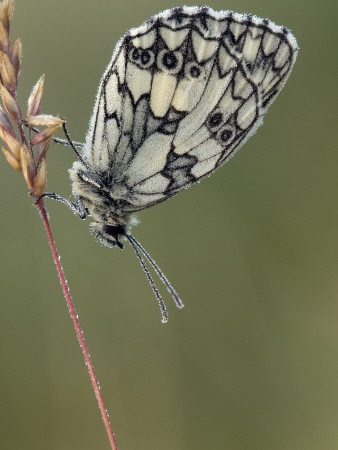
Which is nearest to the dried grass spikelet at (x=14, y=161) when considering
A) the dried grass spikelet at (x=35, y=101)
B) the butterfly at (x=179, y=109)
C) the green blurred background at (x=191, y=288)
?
the dried grass spikelet at (x=35, y=101)

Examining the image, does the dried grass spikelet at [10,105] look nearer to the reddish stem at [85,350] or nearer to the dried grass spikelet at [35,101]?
the dried grass spikelet at [35,101]

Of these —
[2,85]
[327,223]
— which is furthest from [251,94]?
[327,223]

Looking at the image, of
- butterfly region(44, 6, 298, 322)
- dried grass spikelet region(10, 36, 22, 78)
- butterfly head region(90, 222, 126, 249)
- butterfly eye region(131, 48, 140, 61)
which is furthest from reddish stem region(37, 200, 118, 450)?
butterfly eye region(131, 48, 140, 61)

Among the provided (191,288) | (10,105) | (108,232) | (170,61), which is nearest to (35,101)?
(10,105)

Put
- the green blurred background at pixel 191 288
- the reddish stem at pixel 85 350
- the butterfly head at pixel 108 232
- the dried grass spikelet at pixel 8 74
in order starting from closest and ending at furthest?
1. the reddish stem at pixel 85 350
2. the dried grass spikelet at pixel 8 74
3. the butterfly head at pixel 108 232
4. the green blurred background at pixel 191 288

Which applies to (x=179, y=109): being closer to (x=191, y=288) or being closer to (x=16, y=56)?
(x=16, y=56)

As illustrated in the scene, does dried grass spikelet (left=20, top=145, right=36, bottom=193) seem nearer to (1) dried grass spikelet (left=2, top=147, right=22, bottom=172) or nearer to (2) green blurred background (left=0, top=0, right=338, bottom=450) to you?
(1) dried grass spikelet (left=2, top=147, right=22, bottom=172)
